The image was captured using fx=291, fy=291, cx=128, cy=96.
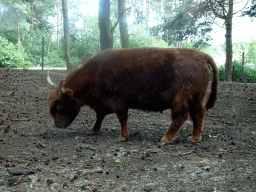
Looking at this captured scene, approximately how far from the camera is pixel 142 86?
18.6ft

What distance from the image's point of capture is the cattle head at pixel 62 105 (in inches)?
231

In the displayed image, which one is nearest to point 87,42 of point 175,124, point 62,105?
point 62,105

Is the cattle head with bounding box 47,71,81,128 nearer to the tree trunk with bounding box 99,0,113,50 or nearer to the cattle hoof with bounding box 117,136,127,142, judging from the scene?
the cattle hoof with bounding box 117,136,127,142

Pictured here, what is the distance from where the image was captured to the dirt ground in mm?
3611

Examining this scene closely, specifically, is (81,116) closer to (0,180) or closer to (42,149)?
(42,149)

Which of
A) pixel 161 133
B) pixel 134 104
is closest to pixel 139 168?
pixel 134 104

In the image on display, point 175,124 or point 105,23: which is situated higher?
point 105,23

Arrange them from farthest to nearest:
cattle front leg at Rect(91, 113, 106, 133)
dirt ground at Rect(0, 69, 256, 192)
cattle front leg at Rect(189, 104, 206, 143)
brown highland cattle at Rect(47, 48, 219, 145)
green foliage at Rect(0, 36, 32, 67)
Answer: green foliage at Rect(0, 36, 32, 67) → cattle front leg at Rect(91, 113, 106, 133) → cattle front leg at Rect(189, 104, 206, 143) → brown highland cattle at Rect(47, 48, 219, 145) → dirt ground at Rect(0, 69, 256, 192)

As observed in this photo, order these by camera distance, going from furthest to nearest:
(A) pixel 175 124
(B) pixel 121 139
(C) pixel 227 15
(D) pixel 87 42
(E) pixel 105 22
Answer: (D) pixel 87 42 → (C) pixel 227 15 → (E) pixel 105 22 → (B) pixel 121 139 → (A) pixel 175 124

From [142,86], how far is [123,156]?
1.52 m

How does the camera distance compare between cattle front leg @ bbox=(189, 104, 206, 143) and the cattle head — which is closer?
cattle front leg @ bbox=(189, 104, 206, 143)

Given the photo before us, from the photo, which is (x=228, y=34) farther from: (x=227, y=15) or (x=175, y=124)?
(x=175, y=124)

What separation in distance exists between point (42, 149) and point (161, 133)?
2.61 metres

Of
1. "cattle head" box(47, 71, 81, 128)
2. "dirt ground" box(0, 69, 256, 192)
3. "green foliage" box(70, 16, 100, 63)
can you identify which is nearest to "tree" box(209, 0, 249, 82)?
"dirt ground" box(0, 69, 256, 192)
